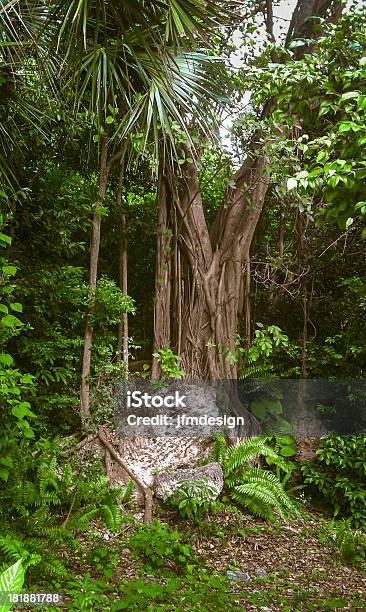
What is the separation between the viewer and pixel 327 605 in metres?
3.26

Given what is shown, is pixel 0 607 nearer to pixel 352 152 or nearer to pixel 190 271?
pixel 352 152

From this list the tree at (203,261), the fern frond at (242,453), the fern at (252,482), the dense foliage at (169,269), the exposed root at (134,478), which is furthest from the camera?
the tree at (203,261)

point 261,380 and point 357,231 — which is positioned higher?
point 357,231

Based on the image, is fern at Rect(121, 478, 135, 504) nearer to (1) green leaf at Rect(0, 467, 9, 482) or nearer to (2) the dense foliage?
(2) the dense foliage

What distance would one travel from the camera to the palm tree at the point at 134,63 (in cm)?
267

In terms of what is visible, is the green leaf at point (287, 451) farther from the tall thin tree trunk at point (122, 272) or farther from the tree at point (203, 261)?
the tall thin tree trunk at point (122, 272)

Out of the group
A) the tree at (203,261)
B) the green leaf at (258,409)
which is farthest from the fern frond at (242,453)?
the tree at (203,261)

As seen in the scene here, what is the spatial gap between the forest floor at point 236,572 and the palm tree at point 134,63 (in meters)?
1.28

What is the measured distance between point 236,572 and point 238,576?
5 cm

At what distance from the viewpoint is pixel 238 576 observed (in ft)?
12.0

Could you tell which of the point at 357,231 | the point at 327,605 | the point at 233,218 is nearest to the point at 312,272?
the point at 357,231

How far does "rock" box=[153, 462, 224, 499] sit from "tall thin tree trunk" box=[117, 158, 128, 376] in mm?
961

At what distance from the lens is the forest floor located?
3074 mm

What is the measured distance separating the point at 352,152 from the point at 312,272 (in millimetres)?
3255
